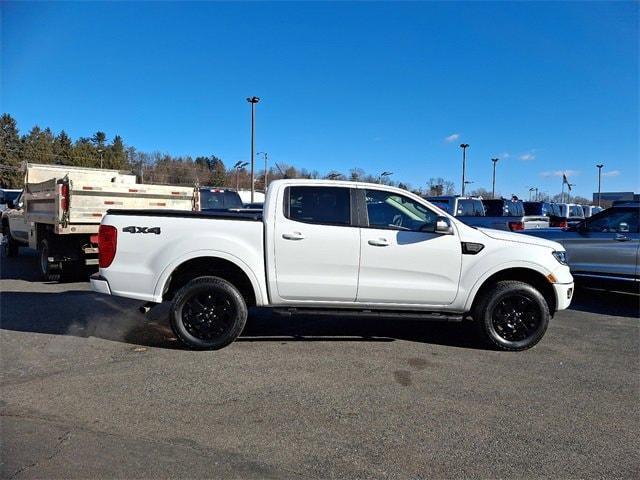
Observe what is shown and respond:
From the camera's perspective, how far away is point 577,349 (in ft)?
18.5

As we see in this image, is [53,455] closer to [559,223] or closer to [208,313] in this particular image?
[208,313]

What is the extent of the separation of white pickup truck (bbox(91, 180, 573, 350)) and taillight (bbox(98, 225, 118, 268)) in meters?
0.01

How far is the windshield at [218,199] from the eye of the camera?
13.3 meters

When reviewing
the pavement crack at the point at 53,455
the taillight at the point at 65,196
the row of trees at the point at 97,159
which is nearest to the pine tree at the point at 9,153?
the row of trees at the point at 97,159

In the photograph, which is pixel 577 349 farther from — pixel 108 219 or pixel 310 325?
pixel 108 219

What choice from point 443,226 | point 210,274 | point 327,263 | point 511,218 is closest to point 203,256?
point 210,274

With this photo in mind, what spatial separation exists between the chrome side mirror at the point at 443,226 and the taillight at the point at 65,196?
7.00 m

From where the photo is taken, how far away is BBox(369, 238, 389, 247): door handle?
5133mm

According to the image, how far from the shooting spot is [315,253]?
5129 millimetres

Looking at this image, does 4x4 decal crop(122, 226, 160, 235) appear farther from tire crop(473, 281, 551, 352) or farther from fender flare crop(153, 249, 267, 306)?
tire crop(473, 281, 551, 352)

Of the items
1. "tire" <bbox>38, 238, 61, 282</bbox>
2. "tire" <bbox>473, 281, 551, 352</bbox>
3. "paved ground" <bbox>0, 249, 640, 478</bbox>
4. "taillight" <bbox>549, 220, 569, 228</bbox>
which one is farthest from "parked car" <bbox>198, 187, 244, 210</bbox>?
"taillight" <bbox>549, 220, 569, 228</bbox>

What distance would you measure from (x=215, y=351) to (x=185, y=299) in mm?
693

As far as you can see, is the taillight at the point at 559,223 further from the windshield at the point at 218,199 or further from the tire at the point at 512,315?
the tire at the point at 512,315

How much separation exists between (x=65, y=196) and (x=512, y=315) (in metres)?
7.99
